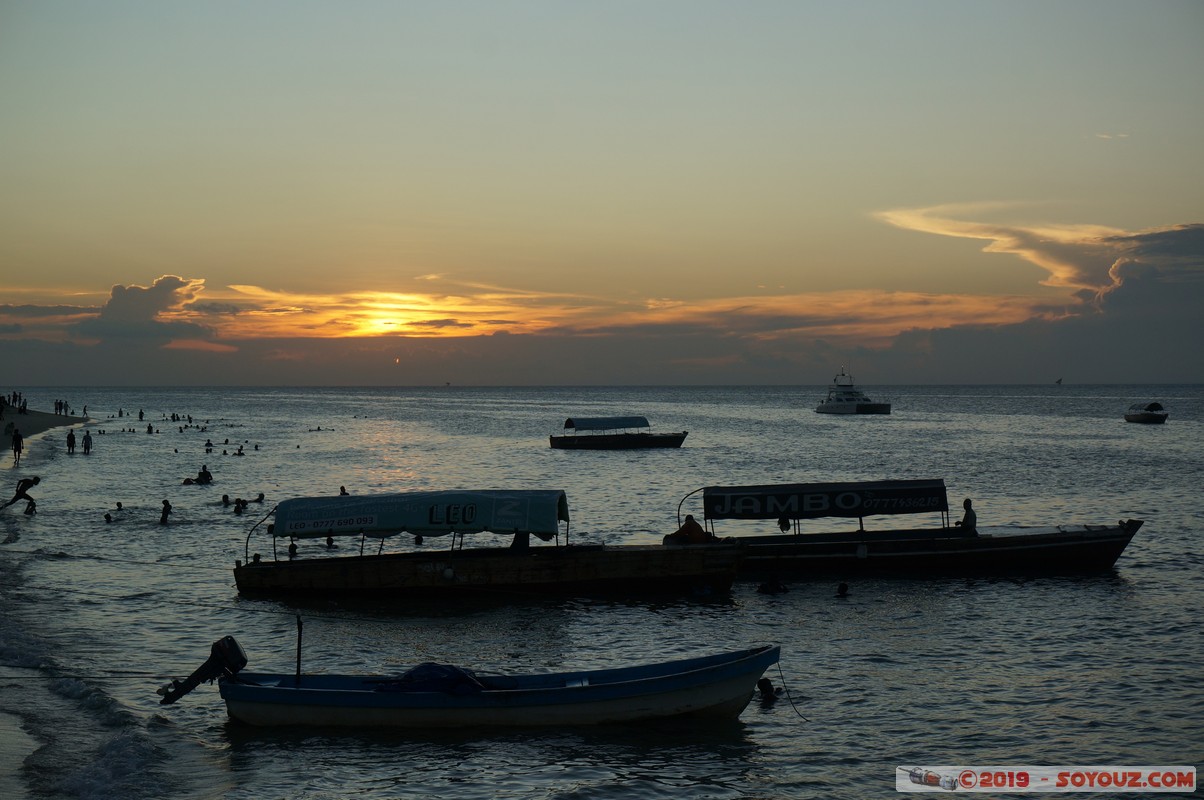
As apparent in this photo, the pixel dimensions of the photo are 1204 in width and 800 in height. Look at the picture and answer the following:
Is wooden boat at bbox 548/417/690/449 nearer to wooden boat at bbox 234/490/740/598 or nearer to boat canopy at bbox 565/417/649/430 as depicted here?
boat canopy at bbox 565/417/649/430

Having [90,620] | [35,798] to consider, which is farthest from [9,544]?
[35,798]

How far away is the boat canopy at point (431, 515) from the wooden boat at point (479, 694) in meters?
10.2

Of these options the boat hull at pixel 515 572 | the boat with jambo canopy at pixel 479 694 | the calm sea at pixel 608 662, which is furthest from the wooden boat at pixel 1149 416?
the boat with jambo canopy at pixel 479 694

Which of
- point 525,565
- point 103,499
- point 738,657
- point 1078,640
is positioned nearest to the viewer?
point 738,657

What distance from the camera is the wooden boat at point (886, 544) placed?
32.6 meters

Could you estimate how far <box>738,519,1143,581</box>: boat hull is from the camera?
3259cm

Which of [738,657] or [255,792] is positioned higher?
[738,657]

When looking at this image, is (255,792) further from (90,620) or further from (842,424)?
(842,424)

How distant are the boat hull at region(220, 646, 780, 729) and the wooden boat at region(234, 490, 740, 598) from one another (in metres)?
10.2

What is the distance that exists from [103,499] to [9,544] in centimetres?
1602

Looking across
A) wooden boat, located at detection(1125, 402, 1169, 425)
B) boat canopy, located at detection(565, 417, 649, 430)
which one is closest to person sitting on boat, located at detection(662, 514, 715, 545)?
boat canopy, located at detection(565, 417, 649, 430)

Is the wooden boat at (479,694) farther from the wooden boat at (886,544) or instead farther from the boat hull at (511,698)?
the wooden boat at (886,544)

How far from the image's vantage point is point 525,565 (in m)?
28.9

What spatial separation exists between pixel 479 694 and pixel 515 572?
11024 millimetres
